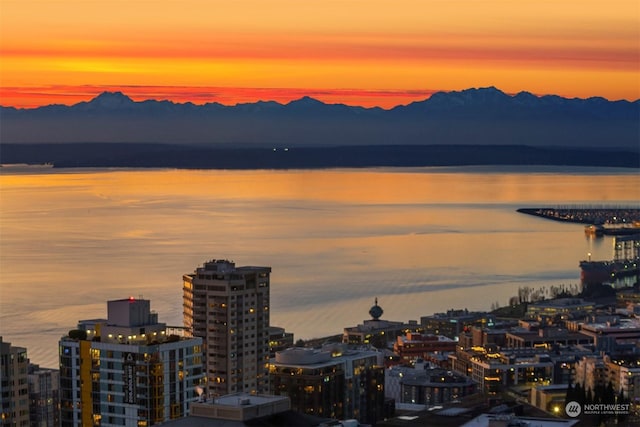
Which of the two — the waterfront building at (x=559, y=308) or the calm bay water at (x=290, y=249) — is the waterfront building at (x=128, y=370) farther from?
the waterfront building at (x=559, y=308)

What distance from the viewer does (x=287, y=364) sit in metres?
9.64

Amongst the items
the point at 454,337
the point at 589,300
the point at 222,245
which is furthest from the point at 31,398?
the point at 222,245

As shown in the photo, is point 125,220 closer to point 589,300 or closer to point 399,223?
point 399,223

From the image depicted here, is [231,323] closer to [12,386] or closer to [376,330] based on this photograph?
[12,386]

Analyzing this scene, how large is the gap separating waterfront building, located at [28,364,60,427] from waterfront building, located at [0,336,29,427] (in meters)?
1.09

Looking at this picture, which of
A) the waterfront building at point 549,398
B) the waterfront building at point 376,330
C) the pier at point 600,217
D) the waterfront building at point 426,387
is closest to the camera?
the waterfront building at point 549,398

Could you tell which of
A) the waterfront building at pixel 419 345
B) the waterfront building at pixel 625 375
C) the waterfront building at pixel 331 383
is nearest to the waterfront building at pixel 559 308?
the waterfront building at pixel 419 345

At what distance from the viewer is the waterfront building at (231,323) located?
33.3 feet

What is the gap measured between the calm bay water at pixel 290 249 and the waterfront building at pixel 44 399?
104 inches

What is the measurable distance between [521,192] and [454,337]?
35098 millimetres

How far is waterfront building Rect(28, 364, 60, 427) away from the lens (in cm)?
875

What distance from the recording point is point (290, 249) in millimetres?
24625

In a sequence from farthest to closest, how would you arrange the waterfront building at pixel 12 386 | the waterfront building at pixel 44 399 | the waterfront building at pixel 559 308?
1. the waterfront building at pixel 559 308
2. the waterfront building at pixel 44 399
3. the waterfront building at pixel 12 386

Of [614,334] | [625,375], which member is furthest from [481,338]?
[625,375]
